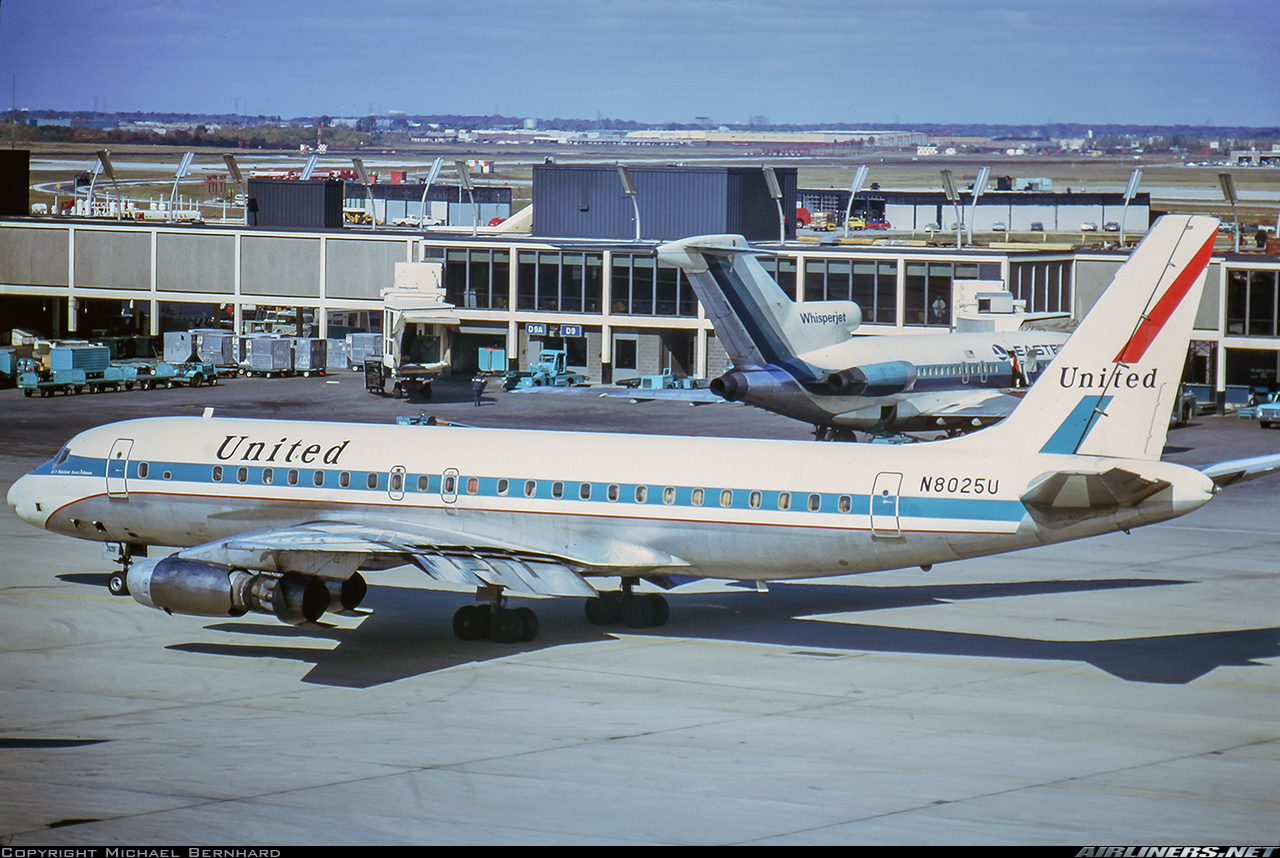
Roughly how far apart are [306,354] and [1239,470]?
75.8 m

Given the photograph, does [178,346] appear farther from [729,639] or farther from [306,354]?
[729,639]

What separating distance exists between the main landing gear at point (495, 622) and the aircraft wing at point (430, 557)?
104 cm

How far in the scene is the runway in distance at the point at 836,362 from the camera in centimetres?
5684

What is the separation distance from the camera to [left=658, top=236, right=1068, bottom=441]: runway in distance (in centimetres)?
5684

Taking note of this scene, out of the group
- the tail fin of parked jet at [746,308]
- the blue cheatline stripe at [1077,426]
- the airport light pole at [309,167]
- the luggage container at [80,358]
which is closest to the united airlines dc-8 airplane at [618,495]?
the blue cheatline stripe at [1077,426]

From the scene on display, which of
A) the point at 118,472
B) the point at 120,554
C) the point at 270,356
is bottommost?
the point at 120,554

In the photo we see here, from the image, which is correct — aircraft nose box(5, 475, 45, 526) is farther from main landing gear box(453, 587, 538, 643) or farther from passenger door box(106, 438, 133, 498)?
main landing gear box(453, 587, 538, 643)

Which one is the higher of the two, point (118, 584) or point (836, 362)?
point (836, 362)

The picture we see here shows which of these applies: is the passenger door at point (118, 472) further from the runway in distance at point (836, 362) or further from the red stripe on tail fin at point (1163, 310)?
the red stripe on tail fin at point (1163, 310)

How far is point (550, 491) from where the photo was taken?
1329 inches

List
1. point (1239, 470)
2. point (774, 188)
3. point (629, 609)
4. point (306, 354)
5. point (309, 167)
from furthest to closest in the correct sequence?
1. point (309, 167)
2. point (306, 354)
3. point (774, 188)
4. point (629, 609)
5. point (1239, 470)

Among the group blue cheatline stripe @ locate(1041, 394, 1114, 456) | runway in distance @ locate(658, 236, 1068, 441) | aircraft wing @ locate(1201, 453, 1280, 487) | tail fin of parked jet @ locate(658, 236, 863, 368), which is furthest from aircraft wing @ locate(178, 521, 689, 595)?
tail fin of parked jet @ locate(658, 236, 863, 368)

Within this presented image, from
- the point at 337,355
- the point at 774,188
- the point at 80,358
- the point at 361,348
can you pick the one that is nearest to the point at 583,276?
the point at 774,188

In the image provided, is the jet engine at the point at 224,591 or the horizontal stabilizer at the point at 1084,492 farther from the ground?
the horizontal stabilizer at the point at 1084,492
